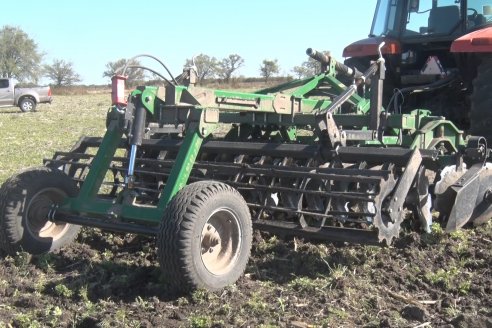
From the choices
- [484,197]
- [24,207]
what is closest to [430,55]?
[484,197]

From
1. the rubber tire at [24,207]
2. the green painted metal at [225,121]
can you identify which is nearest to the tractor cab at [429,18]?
the green painted metal at [225,121]

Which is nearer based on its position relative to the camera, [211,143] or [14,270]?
[14,270]

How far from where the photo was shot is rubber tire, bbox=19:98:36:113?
27.9m

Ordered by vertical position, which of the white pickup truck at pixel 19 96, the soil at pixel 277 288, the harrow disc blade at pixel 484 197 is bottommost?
the soil at pixel 277 288

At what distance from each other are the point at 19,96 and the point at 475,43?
83.4 feet

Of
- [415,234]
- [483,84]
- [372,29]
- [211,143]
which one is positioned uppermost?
[372,29]

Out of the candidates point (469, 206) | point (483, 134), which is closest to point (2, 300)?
point (469, 206)

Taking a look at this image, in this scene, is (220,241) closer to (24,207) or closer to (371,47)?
(24,207)

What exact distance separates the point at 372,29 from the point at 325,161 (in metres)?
3.18

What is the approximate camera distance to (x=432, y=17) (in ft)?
21.9

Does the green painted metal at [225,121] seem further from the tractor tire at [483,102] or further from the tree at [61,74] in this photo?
the tree at [61,74]

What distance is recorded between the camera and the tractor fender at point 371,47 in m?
6.68

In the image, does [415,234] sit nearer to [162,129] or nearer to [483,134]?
[483,134]

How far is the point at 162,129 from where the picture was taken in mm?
6152
